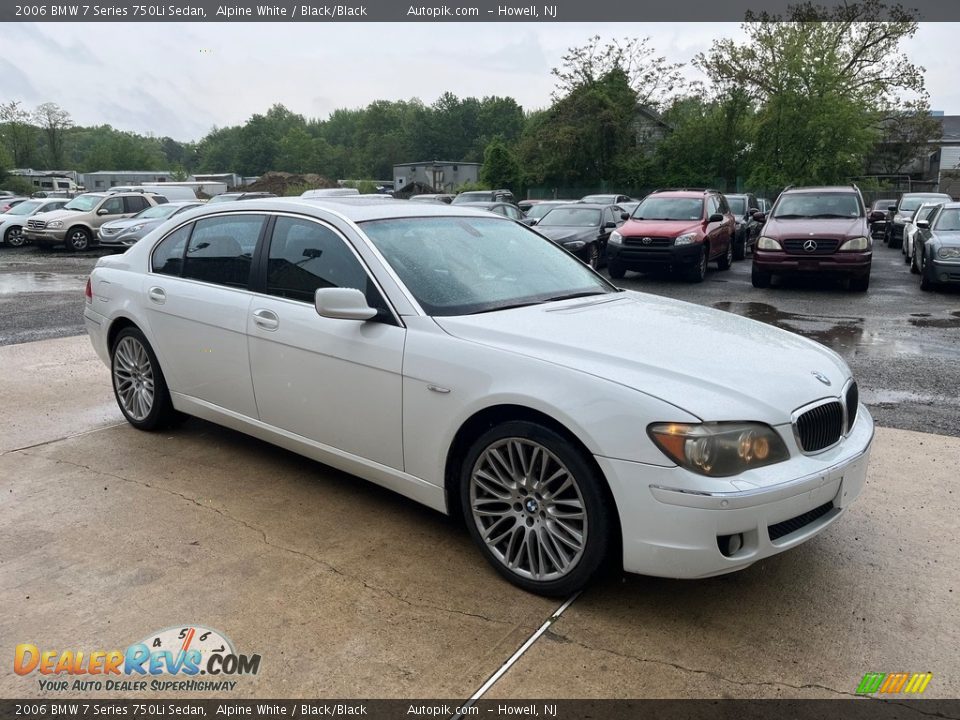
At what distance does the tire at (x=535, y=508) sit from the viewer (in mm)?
Result: 3020

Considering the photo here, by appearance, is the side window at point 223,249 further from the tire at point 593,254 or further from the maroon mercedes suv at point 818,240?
the tire at point 593,254

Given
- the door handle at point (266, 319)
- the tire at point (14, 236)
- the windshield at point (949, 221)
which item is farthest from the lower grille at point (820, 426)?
the tire at point (14, 236)

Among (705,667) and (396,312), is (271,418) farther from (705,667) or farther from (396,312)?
(705,667)

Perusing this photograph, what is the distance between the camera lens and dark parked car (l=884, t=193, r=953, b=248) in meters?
23.5

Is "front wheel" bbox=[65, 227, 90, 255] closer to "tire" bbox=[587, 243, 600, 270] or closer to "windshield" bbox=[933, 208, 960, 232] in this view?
"tire" bbox=[587, 243, 600, 270]

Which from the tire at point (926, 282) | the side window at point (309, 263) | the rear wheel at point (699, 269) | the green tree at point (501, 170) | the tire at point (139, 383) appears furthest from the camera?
the green tree at point (501, 170)

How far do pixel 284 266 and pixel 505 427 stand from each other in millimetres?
1801

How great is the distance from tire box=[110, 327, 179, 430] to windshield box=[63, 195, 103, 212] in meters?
20.6

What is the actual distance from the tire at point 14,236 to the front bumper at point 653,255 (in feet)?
64.6

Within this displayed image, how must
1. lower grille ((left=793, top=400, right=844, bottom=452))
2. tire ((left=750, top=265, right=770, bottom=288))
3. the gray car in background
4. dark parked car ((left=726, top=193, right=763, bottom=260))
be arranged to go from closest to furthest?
lower grille ((left=793, top=400, right=844, bottom=452)) < tire ((left=750, top=265, right=770, bottom=288)) < dark parked car ((left=726, top=193, right=763, bottom=260)) < the gray car in background

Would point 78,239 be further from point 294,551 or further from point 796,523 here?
point 796,523

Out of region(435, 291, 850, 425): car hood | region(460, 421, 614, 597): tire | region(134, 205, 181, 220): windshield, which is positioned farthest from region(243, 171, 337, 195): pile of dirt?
region(460, 421, 614, 597): tire

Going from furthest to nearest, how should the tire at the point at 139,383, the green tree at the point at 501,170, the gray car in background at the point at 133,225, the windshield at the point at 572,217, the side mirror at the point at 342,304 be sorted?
the green tree at the point at 501,170, the gray car in background at the point at 133,225, the windshield at the point at 572,217, the tire at the point at 139,383, the side mirror at the point at 342,304

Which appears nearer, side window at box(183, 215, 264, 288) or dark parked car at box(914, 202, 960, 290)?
side window at box(183, 215, 264, 288)
